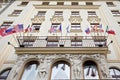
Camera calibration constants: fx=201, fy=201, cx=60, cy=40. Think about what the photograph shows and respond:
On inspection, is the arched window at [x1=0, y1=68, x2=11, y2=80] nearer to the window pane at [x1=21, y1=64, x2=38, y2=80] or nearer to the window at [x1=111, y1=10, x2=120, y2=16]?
the window pane at [x1=21, y1=64, x2=38, y2=80]

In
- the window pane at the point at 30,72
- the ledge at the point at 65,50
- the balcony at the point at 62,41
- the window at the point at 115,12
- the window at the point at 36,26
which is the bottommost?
the window pane at the point at 30,72

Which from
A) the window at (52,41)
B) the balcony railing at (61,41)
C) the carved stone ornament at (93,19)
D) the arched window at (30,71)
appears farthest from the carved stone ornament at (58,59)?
the carved stone ornament at (93,19)

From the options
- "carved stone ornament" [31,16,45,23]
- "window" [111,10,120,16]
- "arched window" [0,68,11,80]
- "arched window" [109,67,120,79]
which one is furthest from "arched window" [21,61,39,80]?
"window" [111,10,120,16]

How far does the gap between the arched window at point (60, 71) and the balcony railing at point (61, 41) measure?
326cm

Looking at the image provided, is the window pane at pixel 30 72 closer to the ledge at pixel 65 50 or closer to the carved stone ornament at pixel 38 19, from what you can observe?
the ledge at pixel 65 50

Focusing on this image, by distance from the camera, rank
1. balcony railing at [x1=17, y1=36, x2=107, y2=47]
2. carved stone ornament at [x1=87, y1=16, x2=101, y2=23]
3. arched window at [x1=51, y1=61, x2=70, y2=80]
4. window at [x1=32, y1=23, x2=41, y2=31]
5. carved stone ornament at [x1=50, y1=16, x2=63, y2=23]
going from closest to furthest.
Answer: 1. arched window at [x1=51, y1=61, x2=70, y2=80]
2. balcony railing at [x1=17, y1=36, x2=107, y2=47]
3. window at [x1=32, y1=23, x2=41, y2=31]
4. carved stone ornament at [x1=87, y1=16, x2=101, y2=23]
5. carved stone ornament at [x1=50, y1=16, x2=63, y2=23]

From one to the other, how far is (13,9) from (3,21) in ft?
11.9

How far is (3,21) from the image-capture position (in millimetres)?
23453

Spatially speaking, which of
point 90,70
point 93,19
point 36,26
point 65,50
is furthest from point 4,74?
point 93,19

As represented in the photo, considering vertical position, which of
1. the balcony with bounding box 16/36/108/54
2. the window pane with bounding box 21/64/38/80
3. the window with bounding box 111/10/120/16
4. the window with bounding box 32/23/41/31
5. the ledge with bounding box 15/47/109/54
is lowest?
the window pane with bounding box 21/64/38/80

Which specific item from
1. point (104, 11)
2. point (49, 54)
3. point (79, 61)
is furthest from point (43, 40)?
point (104, 11)

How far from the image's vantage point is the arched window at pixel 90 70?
579 inches

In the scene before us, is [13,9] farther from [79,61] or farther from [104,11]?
[79,61]

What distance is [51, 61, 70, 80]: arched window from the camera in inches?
579
